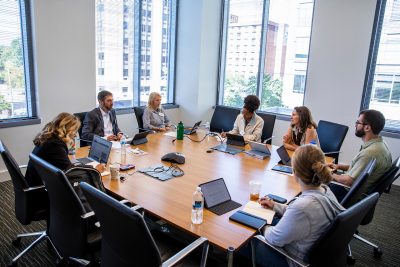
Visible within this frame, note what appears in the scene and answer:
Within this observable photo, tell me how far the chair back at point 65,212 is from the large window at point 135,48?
3.20 m

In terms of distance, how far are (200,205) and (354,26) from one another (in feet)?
13.0

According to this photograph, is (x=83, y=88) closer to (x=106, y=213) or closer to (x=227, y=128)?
(x=227, y=128)

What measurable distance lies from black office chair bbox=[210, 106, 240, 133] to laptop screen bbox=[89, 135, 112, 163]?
7.43ft

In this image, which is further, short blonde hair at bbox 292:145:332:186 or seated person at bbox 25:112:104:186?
seated person at bbox 25:112:104:186

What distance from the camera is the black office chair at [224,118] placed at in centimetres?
448

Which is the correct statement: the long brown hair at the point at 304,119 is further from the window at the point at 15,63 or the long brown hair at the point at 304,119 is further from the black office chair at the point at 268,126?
the window at the point at 15,63

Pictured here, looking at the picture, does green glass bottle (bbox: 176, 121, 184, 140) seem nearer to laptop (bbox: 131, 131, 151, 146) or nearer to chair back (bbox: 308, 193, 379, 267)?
laptop (bbox: 131, 131, 151, 146)

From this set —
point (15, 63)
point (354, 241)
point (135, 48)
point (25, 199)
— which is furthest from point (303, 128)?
point (15, 63)

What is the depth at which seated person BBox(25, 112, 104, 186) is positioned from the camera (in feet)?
6.96

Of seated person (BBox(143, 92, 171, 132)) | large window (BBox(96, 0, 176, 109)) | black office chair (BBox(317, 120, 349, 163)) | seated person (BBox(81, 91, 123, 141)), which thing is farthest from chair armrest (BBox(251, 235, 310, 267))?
large window (BBox(96, 0, 176, 109))

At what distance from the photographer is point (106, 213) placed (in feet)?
4.47

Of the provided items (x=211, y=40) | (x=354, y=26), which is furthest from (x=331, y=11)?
(x=211, y=40)

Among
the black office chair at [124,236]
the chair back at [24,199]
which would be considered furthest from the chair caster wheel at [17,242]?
the black office chair at [124,236]

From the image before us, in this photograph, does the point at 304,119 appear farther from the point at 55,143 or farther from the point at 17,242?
the point at 17,242
